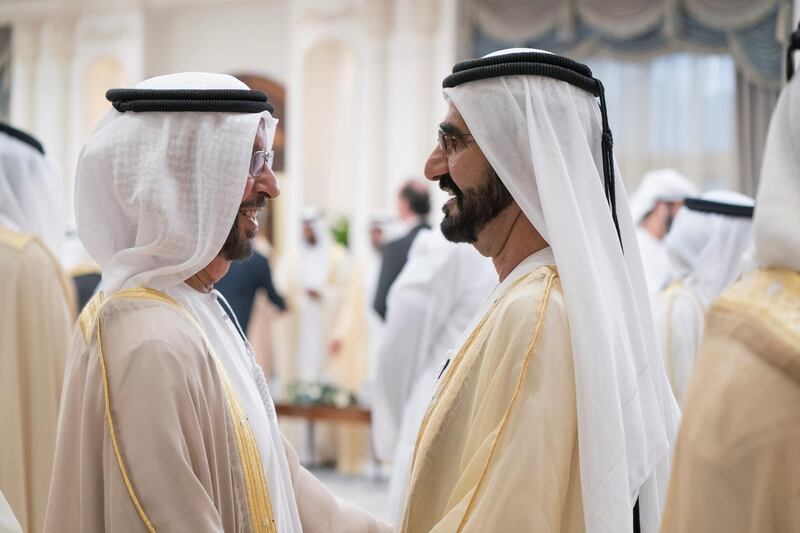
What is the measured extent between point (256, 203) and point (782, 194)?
1.21 m

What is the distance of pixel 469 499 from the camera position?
1.81 m

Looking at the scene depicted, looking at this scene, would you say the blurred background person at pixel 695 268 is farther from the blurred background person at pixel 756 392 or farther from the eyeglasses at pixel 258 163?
the blurred background person at pixel 756 392

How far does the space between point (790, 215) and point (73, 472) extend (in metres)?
1.37

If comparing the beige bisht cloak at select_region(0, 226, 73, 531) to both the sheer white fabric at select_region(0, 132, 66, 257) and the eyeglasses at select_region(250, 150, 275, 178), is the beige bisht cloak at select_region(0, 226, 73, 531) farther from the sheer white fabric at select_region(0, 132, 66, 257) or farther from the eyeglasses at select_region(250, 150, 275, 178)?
the eyeglasses at select_region(250, 150, 275, 178)

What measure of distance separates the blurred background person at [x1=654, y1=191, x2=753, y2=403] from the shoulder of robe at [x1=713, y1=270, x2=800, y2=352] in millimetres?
2755

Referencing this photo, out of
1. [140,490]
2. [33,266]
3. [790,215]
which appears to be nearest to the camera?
[790,215]

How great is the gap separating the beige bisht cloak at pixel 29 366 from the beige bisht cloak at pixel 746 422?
235 cm

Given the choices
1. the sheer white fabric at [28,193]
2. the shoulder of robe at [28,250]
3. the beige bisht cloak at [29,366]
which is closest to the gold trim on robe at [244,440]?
the beige bisht cloak at [29,366]

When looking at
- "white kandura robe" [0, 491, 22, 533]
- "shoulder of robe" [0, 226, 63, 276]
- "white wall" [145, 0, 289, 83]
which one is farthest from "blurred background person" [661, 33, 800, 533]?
"white wall" [145, 0, 289, 83]

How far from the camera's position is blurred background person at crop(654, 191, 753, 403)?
4.05m

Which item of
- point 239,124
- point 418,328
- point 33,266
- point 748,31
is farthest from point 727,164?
point 239,124

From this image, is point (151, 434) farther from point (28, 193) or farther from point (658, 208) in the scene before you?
point (658, 208)

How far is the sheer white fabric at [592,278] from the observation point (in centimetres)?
183

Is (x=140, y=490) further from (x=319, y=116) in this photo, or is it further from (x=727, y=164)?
(x=319, y=116)
